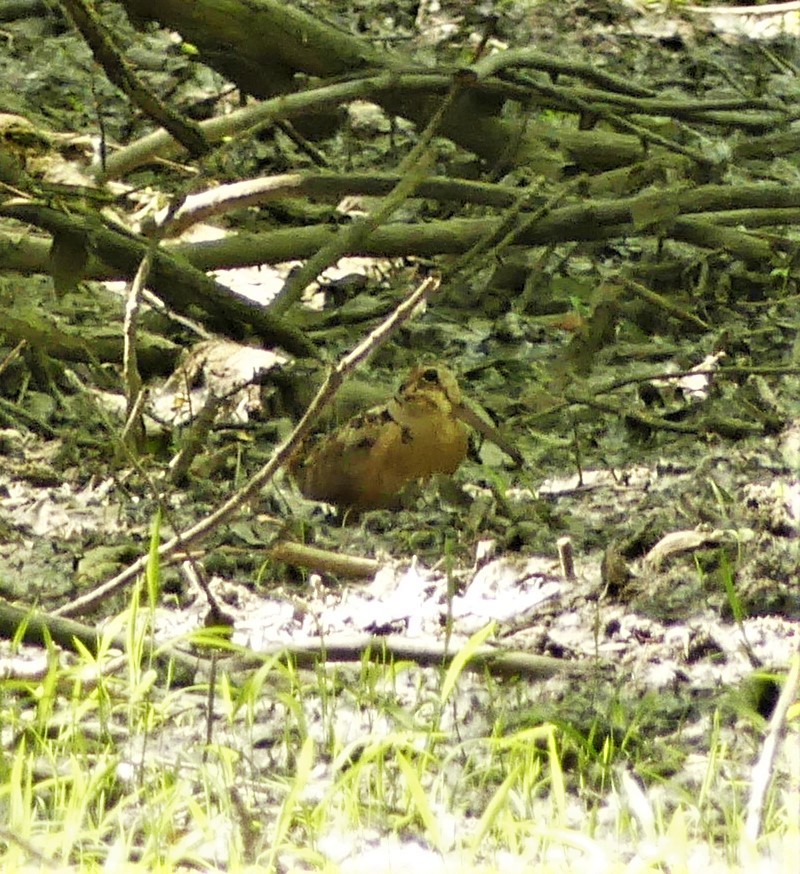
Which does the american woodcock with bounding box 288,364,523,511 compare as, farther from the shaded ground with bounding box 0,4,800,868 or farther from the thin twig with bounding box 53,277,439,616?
the thin twig with bounding box 53,277,439,616

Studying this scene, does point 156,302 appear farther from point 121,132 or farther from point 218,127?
point 121,132

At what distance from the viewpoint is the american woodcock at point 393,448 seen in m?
3.23

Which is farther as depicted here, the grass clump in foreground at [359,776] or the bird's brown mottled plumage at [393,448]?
the bird's brown mottled plumage at [393,448]

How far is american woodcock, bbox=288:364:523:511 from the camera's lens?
127 inches

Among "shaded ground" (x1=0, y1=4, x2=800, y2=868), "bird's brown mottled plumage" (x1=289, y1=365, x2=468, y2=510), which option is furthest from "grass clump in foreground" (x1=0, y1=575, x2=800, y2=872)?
"bird's brown mottled plumage" (x1=289, y1=365, x2=468, y2=510)

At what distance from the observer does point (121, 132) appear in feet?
17.1

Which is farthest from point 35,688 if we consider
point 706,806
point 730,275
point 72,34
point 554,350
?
point 72,34

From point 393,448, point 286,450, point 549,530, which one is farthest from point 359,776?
point 393,448

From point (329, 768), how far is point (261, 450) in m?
1.56

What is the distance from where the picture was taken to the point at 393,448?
3.22 m

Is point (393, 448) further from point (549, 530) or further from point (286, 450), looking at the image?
point (286, 450)

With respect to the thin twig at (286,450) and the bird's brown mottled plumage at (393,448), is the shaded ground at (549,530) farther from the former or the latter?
the thin twig at (286,450)

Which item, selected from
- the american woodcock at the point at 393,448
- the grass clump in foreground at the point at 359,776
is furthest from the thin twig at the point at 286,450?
the american woodcock at the point at 393,448

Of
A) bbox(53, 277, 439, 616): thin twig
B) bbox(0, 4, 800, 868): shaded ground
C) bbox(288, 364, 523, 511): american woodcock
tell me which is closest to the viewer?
bbox(53, 277, 439, 616): thin twig
